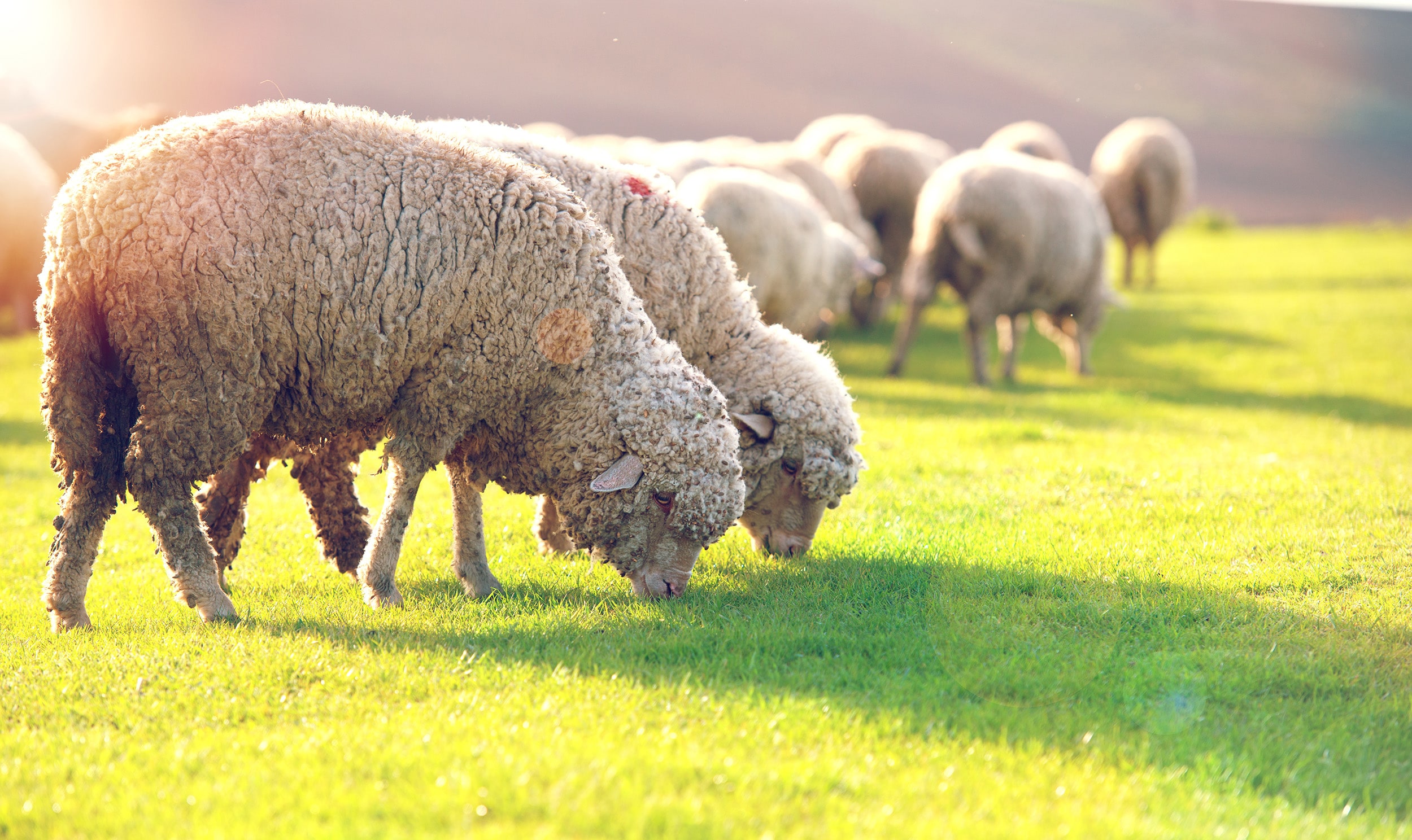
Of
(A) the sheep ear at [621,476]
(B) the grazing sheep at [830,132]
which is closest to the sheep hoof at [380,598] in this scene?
(A) the sheep ear at [621,476]

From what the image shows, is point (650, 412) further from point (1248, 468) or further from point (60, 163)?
point (60, 163)

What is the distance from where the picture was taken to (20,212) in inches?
628

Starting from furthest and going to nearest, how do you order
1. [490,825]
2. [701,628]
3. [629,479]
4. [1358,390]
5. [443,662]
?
[1358,390], [629,479], [701,628], [443,662], [490,825]

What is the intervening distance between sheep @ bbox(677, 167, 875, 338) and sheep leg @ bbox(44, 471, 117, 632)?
6630 millimetres

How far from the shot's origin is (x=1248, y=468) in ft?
27.1

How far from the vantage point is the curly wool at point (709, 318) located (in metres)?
5.93

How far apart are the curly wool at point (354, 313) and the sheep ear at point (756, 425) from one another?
0.59 m

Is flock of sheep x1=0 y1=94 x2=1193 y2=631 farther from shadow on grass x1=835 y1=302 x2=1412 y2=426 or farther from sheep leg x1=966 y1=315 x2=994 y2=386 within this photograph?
sheep leg x1=966 y1=315 x2=994 y2=386

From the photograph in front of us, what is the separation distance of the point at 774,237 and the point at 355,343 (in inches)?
271

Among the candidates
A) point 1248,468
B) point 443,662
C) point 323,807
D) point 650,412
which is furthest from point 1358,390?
point 323,807

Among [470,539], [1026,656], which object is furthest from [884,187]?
[1026,656]

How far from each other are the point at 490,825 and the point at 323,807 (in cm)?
49

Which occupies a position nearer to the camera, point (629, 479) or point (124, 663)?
point (124, 663)

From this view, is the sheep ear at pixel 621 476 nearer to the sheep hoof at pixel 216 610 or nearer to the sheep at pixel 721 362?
the sheep at pixel 721 362
